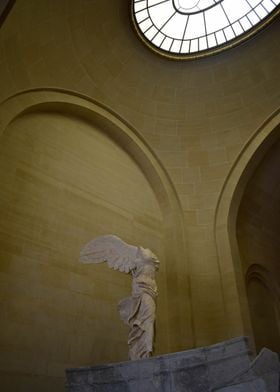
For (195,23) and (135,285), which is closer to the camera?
(135,285)

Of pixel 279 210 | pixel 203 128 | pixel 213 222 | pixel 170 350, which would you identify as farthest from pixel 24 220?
pixel 279 210

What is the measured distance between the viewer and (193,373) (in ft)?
11.7

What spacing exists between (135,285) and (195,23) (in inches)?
291

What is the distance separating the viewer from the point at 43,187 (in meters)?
7.23

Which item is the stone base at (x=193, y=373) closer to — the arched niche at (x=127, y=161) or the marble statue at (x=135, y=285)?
the marble statue at (x=135, y=285)

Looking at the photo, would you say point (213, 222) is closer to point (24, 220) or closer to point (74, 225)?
point (74, 225)

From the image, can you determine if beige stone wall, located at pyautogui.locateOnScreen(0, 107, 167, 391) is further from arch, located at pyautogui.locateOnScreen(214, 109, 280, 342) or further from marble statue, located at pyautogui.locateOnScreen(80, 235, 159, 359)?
arch, located at pyautogui.locateOnScreen(214, 109, 280, 342)

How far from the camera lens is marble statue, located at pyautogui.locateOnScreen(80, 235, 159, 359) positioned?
518 centimetres

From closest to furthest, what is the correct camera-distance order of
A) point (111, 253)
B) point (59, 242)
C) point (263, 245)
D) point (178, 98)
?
point (111, 253) < point (59, 242) < point (178, 98) < point (263, 245)

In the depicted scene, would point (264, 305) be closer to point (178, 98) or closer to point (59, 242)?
point (178, 98)

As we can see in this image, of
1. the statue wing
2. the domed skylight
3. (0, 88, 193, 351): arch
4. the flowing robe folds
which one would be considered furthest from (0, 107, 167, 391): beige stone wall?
the domed skylight

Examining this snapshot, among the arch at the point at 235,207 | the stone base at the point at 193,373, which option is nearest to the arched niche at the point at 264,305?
the arch at the point at 235,207

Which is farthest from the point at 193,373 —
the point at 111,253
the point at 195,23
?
the point at 195,23

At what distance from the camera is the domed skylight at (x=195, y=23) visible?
30.1 feet
